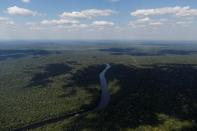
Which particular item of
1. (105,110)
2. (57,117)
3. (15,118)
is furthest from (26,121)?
(105,110)

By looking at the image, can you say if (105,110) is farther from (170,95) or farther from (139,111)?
(170,95)

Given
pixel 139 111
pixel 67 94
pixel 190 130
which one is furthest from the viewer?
pixel 67 94

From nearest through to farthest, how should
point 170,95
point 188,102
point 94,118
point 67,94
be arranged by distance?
point 94,118, point 188,102, point 170,95, point 67,94

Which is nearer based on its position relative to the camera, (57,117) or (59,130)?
(59,130)

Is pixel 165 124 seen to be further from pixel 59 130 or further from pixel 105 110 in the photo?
pixel 59 130

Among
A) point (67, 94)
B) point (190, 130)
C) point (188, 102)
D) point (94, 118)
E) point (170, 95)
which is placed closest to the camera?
point (190, 130)

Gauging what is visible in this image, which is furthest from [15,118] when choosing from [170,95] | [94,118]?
[170,95]

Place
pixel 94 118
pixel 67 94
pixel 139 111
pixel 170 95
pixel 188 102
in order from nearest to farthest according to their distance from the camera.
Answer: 1. pixel 94 118
2. pixel 139 111
3. pixel 188 102
4. pixel 170 95
5. pixel 67 94

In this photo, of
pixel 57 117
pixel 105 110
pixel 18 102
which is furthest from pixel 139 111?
pixel 18 102
